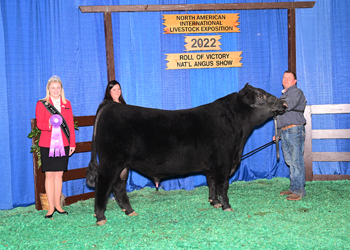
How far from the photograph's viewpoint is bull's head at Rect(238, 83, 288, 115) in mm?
4266

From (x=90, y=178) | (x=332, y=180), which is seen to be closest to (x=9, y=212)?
(x=90, y=178)

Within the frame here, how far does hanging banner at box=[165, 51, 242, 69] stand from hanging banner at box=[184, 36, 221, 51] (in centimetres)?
11

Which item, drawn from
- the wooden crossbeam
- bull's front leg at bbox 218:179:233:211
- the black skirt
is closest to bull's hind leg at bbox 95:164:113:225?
the black skirt

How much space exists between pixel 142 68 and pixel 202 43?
123 centimetres

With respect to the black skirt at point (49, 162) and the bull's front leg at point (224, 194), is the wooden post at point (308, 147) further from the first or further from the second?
the black skirt at point (49, 162)

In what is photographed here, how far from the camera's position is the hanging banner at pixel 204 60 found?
578cm

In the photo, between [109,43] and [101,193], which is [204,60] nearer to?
[109,43]

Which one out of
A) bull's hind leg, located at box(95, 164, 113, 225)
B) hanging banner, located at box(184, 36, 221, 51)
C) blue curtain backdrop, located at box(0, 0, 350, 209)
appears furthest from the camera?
hanging banner, located at box(184, 36, 221, 51)

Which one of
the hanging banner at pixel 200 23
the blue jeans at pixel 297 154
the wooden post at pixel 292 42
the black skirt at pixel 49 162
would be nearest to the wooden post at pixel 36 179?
the black skirt at pixel 49 162

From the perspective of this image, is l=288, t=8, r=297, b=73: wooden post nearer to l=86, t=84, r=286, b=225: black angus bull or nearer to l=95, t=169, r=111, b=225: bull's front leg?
l=86, t=84, r=286, b=225: black angus bull

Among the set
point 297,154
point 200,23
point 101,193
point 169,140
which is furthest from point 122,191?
point 200,23

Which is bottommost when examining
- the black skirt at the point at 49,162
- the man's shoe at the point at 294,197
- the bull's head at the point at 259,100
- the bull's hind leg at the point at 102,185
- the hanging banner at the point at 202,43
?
the man's shoe at the point at 294,197

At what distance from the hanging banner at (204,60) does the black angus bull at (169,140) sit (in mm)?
1697

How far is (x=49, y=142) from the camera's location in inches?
162
